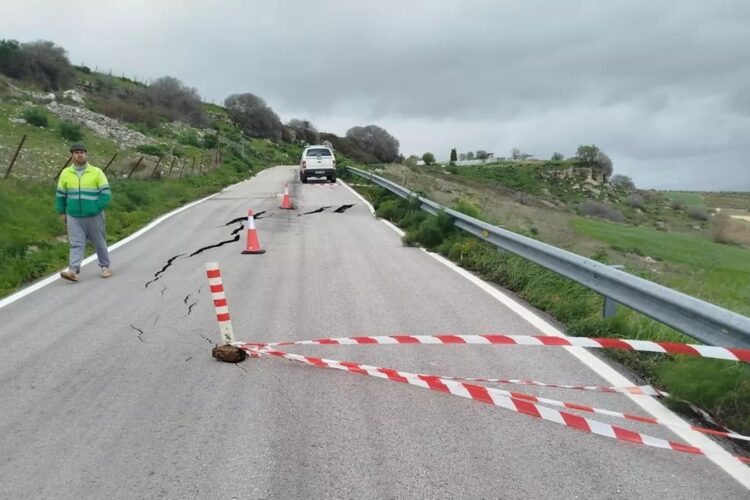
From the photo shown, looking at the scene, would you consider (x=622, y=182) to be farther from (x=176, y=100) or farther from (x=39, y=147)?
(x=39, y=147)

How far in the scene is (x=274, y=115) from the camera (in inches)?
3784

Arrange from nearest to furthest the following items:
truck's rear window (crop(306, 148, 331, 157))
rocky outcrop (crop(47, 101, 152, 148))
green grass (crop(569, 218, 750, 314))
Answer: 1. green grass (crop(569, 218, 750, 314))
2. truck's rear window (crop(306, 148, 331, 157))
3. rocky outcrop (crop(47, 101, 152, 148))

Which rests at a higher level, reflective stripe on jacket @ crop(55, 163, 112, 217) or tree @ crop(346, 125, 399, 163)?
tree @ crop(346, 125, 399, 163)

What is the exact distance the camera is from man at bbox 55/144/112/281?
8148 mm

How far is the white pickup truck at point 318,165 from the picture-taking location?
29312 millimetres

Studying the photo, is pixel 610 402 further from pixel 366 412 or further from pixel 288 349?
pixel 288 349

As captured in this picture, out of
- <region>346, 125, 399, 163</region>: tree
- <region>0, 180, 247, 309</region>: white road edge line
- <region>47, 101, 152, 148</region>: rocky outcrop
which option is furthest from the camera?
<region>346, 125, 399, 163</region>: tree

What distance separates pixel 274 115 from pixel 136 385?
9610cm

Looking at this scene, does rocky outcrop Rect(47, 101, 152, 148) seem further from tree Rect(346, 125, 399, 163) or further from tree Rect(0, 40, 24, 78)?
tree Rect(346, 125, 399, 163)

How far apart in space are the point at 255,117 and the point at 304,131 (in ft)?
61.6

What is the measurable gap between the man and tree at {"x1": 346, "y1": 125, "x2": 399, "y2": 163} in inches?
3802

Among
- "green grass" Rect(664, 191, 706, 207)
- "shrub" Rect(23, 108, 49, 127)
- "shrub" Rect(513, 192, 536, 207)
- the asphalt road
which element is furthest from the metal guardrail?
"green grass" Rect(664, 191, 706, 207)

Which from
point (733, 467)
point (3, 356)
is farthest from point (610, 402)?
point (3, 356)

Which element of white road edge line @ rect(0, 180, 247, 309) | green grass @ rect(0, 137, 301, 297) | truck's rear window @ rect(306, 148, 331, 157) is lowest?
white road edge line @ rect(0, 180, 247, 309)
